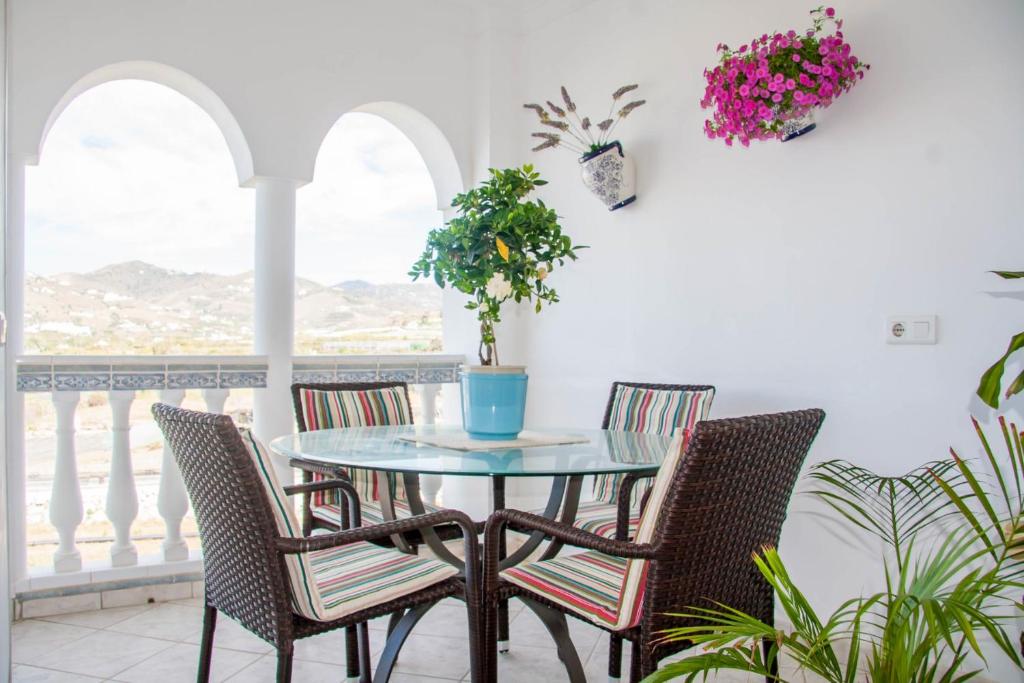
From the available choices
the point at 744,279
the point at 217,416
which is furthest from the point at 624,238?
the point at 217,416

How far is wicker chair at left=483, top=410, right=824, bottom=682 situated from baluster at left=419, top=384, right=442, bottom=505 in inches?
74.2

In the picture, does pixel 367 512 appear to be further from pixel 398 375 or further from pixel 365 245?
pixel 365 245

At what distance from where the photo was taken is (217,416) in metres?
1.51

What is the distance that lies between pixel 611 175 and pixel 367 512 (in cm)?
181

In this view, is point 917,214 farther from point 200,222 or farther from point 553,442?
point 200,222

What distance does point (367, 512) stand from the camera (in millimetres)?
2496

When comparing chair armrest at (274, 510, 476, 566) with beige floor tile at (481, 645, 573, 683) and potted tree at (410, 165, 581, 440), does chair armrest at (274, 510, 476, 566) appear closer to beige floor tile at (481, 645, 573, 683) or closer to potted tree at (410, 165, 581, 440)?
potted tree at (410, 165, 581, 440)

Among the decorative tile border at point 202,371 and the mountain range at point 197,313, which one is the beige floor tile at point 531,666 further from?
the mountain range at point 197,313

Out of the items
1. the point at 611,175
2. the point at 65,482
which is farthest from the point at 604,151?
the point at 65,482

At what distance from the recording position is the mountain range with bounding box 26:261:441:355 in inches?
149

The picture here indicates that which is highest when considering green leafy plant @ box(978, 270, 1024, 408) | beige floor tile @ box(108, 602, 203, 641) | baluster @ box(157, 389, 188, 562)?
green leafy plant @ box(978, 270, 1024, 408)

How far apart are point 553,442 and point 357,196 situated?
257 cm

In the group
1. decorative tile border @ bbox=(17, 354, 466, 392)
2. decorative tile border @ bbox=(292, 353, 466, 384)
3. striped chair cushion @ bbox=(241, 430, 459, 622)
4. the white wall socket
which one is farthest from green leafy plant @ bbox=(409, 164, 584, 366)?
decorative tile border @ bbox=(292, 353, 466, 384)

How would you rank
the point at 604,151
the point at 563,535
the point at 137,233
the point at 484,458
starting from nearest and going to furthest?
the point at 563,535
the point at 484,458
the point at 604,151
the point at 137,233
